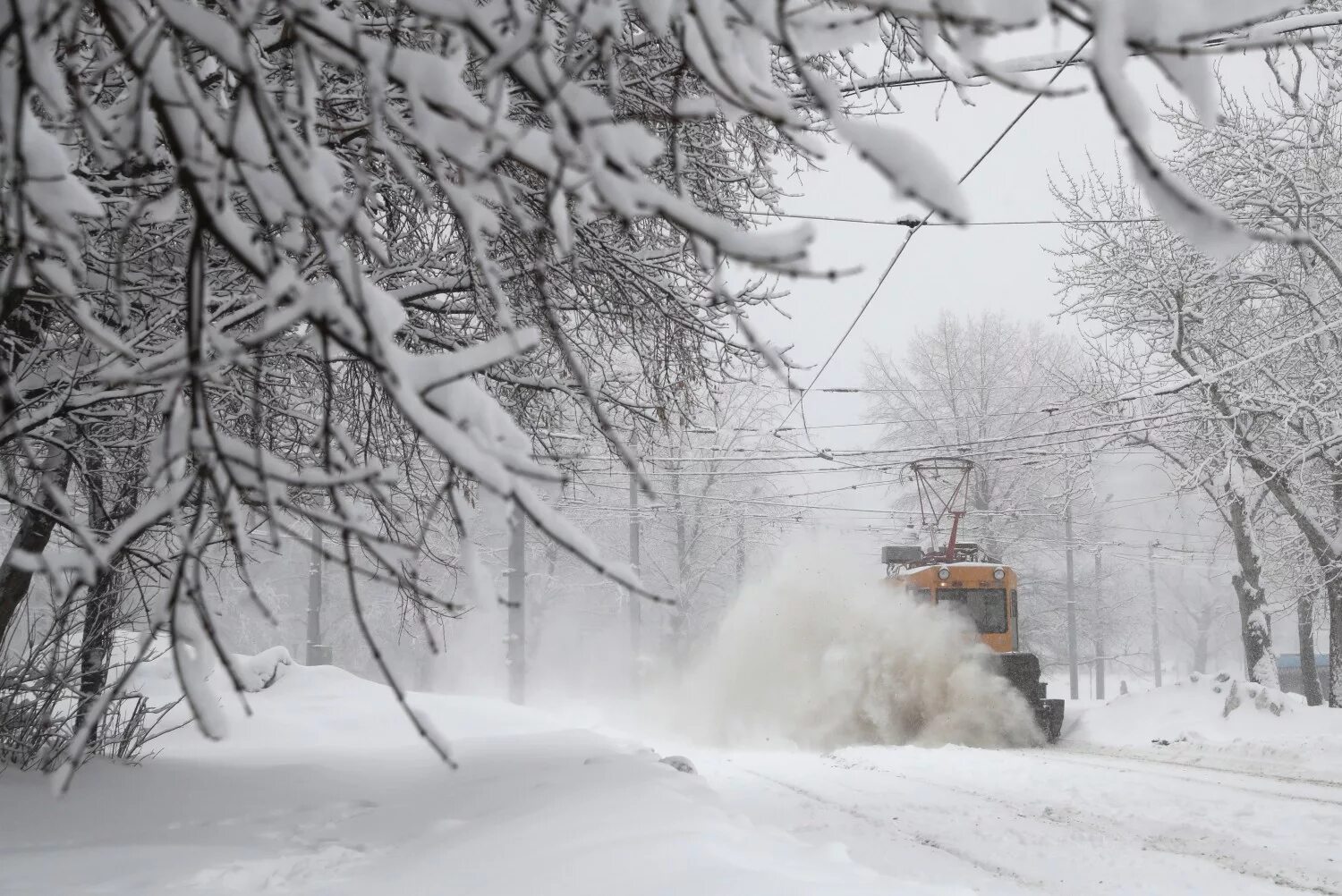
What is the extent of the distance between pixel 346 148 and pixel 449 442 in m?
2.82

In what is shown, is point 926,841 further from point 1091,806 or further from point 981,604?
point 981,604

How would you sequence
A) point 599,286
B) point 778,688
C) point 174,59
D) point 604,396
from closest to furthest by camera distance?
point 174,59
point 599,286
point 604,396
point 778,688

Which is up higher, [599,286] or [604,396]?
[599,286]

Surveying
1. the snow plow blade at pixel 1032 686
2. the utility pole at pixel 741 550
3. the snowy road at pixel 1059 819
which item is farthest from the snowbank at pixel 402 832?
the utility pole at pixel 741 550

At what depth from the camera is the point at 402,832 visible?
214 inches

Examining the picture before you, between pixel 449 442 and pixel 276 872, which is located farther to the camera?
pixel 276 872

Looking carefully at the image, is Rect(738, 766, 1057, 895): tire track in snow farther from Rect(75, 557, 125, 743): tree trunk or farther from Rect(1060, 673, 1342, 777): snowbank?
Rect(1060, 673, 1342, 777): snowbank

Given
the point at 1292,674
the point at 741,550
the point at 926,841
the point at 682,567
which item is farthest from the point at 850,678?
the point at 1292,674

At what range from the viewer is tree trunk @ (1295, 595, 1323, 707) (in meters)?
20.5

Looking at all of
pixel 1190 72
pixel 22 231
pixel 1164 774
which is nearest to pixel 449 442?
pixel 22 231

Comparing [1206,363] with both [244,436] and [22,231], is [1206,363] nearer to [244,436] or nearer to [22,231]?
[244,436]

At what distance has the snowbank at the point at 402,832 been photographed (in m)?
4.27

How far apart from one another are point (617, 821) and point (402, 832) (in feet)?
4.03

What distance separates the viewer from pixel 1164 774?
424 inches
